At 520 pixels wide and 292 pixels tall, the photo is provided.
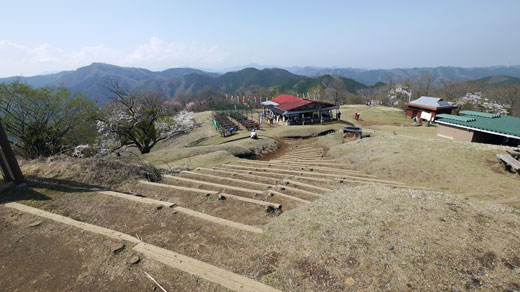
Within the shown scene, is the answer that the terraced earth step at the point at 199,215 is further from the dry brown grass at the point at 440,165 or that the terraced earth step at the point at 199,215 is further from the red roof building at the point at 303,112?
the red roof building at the point at 303,112

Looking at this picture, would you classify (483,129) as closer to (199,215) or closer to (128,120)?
(199,215)

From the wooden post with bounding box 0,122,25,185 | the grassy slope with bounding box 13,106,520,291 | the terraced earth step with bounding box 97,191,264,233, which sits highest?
the wooden post with bounding box 0,122,25,185

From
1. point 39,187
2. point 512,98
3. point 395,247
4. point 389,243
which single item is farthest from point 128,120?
point 512,98

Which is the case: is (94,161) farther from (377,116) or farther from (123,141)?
(377,116)

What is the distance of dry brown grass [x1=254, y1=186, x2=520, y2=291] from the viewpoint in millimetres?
3984

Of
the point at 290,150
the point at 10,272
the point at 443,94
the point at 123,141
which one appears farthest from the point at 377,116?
the point at 10,272

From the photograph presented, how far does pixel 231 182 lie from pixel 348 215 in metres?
5.61

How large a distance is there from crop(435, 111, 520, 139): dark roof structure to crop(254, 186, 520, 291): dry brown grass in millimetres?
16142

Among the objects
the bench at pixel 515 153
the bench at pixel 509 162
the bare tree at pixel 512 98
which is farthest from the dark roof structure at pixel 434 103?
the bare tree at pixel 512 98

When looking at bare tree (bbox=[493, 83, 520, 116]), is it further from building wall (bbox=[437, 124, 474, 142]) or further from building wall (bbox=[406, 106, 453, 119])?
building wall (bbox=[437, 124, 474, 142])

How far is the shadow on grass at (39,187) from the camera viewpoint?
674 cm

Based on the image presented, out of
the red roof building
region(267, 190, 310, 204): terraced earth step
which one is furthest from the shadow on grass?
the red roof building

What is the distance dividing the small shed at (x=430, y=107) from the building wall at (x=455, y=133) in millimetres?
13711

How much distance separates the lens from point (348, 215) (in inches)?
240
